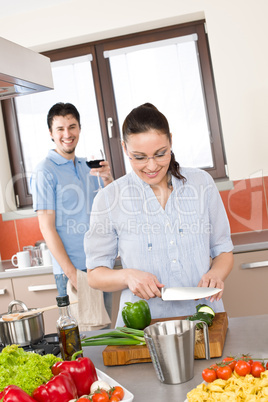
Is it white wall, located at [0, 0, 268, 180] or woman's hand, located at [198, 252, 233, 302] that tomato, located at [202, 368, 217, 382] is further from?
white wall, located at [0, 0, 268, 180]

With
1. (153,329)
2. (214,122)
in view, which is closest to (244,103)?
(214,122)

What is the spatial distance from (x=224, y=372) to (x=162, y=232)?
75 cm

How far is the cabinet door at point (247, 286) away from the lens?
2.92 meters

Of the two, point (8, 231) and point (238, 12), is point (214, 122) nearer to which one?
point (238, 12)

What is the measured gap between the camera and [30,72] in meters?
1.47

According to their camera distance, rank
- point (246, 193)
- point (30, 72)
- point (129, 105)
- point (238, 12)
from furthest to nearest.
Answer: point (129, 105)
point (246, 193)
point (238, 12)
point (30, 72)

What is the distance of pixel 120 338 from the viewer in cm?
144

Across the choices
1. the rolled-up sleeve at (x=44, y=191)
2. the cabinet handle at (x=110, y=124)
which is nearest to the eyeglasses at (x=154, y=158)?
the rolled-up sleeve at (x=44, y=191)

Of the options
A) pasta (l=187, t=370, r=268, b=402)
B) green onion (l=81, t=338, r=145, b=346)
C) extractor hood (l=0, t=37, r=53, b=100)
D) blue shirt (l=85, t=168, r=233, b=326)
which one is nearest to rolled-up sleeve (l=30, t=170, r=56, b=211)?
blue shirt (l=85, t=168, r=233, b=326)

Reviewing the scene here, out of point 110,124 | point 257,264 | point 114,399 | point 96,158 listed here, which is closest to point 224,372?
point 114,399

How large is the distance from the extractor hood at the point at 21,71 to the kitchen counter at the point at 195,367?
2.77 feet

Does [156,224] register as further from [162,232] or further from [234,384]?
[234,384]

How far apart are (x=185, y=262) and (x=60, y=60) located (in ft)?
8.24

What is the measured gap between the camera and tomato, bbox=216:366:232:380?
106 centimetres
